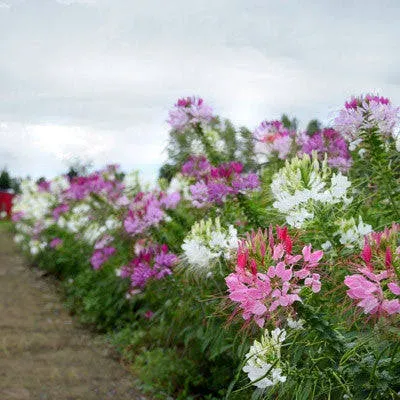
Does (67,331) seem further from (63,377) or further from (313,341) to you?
(313,341)

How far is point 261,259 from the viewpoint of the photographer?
1616 mm

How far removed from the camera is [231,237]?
2391mm

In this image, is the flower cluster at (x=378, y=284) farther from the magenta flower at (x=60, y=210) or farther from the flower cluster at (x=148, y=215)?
the magenta flower at (x=60, y=210)

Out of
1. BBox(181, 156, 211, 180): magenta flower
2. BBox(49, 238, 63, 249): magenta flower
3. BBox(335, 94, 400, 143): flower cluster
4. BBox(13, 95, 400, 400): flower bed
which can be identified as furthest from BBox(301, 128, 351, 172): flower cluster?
BBox(49, 238, 63, 249): magenta flower

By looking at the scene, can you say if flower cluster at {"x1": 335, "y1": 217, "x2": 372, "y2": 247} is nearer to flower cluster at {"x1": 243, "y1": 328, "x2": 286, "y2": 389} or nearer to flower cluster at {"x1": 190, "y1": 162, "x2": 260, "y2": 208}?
flower cluster at {"x1": 243, "y1": 328, "x2": 286, "y2": 389}

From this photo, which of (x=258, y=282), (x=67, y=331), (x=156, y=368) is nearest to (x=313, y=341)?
(x=258, y=282)

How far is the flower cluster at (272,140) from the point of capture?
12.3 feet

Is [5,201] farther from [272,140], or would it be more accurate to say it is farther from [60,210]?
[272,140]

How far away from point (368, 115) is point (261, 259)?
123 cm

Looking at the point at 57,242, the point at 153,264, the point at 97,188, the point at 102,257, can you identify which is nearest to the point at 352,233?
the point at 153,264

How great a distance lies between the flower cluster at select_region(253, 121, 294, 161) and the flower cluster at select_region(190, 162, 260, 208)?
562 millimetres

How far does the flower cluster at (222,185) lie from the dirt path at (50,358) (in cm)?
182

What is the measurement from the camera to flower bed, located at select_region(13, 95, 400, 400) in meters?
1.63

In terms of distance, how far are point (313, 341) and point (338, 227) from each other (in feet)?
1.53
